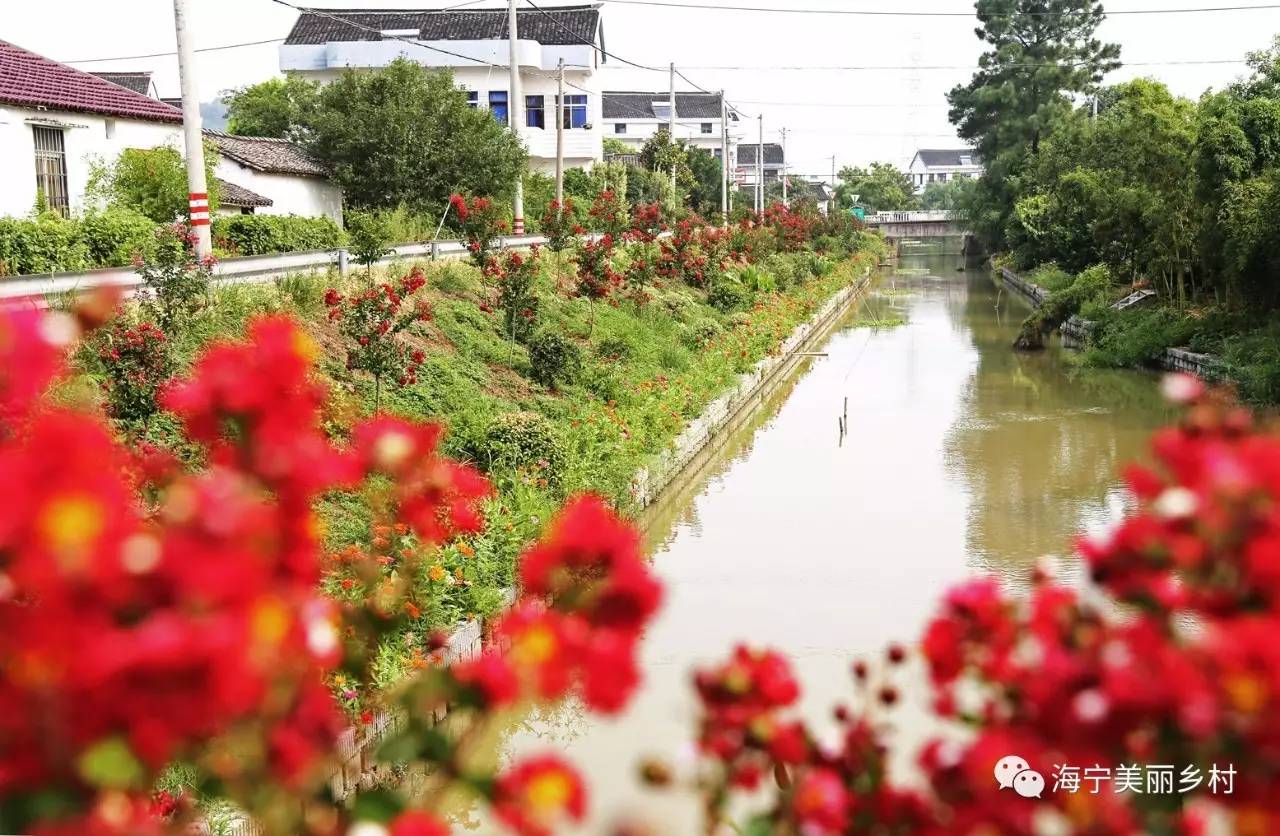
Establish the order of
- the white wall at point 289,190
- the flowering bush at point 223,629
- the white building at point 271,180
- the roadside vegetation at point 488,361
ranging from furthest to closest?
the white wall at point 289,190
the white building at point 271,180
the roadside vegetation at point 488,361
the flowering bush at point 223,629

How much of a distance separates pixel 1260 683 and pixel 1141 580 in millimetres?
272

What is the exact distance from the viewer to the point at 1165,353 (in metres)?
21.3

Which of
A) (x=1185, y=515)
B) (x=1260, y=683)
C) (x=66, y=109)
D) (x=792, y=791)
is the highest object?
(x=66, y=109)

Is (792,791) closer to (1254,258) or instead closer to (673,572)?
(673,572)

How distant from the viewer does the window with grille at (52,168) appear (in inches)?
703

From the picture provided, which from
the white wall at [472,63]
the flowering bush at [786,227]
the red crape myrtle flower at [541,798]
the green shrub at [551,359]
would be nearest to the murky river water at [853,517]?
the red crape myrtle flower at [541,798]

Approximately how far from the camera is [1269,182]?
56.2 feet

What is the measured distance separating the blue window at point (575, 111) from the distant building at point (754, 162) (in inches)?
2133

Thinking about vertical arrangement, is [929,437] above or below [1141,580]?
below

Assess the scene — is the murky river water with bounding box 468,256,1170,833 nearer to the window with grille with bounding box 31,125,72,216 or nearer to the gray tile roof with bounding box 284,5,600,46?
the window with grille with bounding box 31,125,72,216

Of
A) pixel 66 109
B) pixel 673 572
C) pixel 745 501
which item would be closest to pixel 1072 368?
pixel 745 501

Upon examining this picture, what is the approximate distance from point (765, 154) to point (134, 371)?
96753 millimetres

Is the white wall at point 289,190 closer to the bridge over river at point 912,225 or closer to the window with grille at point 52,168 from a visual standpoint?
the window with grille at point 52,168

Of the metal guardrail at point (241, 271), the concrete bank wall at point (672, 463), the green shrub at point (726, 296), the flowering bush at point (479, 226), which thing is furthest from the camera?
A: the green shrub at point (726, 296)
